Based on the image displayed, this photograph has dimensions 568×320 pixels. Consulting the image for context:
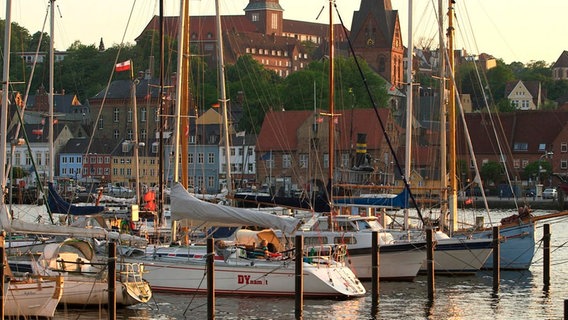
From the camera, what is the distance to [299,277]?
141 ft

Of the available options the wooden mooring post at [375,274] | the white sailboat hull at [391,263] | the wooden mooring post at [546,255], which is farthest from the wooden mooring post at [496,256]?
the wooden mooring post at [375,274]

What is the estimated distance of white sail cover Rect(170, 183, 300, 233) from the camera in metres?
48.4

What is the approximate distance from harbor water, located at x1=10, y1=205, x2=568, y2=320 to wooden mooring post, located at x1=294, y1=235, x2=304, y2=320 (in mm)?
743

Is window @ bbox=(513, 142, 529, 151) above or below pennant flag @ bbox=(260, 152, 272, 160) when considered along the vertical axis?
above

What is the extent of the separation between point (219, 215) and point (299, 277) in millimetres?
6642

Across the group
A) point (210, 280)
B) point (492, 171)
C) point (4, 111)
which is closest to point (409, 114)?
point (210, 280)

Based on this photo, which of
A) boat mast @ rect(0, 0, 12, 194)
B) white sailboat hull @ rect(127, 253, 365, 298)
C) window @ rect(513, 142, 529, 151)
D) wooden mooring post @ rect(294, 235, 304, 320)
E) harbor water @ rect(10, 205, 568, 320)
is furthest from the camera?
window @ rect(513, 142, 529, 151)

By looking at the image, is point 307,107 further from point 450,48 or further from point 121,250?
point 121,250

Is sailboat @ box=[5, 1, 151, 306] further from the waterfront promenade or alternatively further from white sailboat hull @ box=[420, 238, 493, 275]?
the waterfront promenade

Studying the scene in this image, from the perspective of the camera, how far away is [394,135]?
504 feet

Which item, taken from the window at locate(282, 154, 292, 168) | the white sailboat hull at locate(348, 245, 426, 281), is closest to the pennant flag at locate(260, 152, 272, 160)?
the window at locate(282, 154, 292, 168)

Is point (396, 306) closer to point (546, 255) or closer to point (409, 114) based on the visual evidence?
point (546, 255)

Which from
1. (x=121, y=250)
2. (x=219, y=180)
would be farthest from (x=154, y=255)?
(x=219, y=180)

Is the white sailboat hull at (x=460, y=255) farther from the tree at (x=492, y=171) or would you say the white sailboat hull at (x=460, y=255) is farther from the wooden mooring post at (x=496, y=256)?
the tree at (x=492, y=171)
